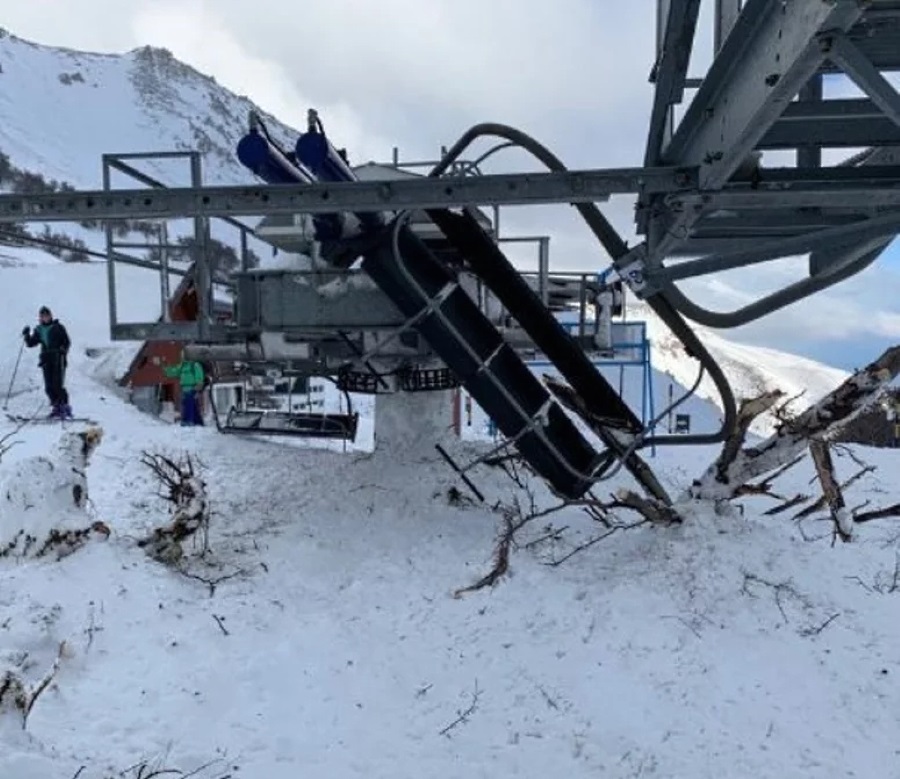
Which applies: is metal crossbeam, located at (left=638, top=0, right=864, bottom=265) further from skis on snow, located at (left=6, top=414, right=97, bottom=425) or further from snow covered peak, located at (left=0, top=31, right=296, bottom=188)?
snow covered peak, located at (left=0, top=31, right=296, bottom=188)

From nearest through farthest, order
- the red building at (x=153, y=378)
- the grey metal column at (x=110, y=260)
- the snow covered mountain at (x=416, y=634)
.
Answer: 1. the snow covered mountain at (x=416, y=634)
2. the grey metal column at (x=110, y=260)
3. the red building at (x=153, y=378)

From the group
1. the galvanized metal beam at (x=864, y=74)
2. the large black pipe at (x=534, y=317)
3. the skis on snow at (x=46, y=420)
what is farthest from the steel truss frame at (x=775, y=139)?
the skis on snow at (x=46, y=420)

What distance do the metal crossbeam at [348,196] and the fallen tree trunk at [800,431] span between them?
161 inches

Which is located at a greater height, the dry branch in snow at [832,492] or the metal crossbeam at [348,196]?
the metal crossbeam at [348,196]

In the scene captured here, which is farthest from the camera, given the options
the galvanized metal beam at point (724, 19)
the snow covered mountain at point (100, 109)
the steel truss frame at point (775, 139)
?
the snow covered mountain at point (100, 109)

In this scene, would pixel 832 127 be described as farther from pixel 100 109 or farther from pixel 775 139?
pixel 100 109

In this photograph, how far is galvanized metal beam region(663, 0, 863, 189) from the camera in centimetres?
201

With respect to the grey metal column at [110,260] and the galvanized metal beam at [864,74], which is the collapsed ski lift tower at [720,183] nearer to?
the galvanized metal beam at [864,74]

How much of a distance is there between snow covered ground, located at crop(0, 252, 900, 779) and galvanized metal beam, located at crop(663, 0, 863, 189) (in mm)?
3000

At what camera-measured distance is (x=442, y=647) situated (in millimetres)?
5734

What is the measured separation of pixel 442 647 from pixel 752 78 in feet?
13.8

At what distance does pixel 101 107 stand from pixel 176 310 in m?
137

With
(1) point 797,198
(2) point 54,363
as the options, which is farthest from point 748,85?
(2) point 54,363

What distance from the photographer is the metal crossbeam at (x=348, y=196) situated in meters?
2.84
